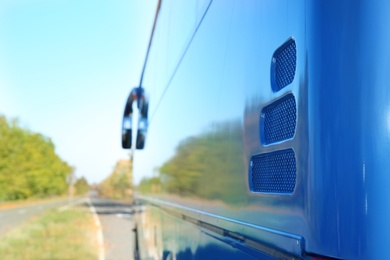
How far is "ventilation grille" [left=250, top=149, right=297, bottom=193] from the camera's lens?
1.41 m

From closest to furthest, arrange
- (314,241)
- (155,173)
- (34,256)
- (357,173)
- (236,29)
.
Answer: (357,173)
(314,241)
(236,29)
(155,173)
(34,256)

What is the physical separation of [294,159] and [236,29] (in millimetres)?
690

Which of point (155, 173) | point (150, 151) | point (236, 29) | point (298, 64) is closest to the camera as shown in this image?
point (298, 64)

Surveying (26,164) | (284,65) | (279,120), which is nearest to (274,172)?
(279,120)

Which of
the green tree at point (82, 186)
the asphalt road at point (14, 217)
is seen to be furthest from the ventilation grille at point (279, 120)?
the green tree at point (82, 186)

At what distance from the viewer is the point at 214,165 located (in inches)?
89.3

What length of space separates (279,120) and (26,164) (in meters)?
72.1

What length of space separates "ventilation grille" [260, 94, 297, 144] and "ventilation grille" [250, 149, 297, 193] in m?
0.04

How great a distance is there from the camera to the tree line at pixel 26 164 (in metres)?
63.3

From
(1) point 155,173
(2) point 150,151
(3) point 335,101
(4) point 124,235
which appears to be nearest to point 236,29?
(3) point 335,101

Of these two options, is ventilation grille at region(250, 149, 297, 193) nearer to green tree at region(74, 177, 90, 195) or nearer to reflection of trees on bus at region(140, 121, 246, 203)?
reflection of trees on bus at region(140, 121, 246, 203)

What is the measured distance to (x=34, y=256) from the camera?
15.2 m

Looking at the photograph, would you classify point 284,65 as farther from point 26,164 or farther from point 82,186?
point 82,186

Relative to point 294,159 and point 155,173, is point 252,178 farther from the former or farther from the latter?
point 155,173
